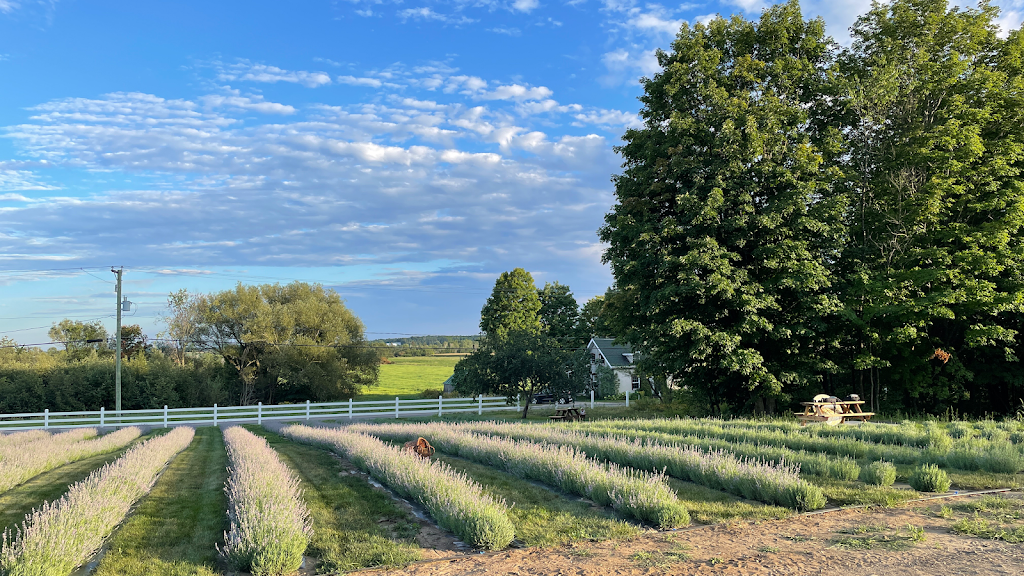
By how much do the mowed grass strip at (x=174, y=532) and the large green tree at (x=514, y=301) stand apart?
50342mm

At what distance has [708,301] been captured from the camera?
21.0 metres

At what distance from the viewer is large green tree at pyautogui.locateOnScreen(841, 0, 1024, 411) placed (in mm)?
19922

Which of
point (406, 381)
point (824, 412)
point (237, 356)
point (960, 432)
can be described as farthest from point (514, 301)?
point (960, 432)

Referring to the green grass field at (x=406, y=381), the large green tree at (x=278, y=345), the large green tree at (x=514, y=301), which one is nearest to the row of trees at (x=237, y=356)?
the large green tree at (x=278, y=345)

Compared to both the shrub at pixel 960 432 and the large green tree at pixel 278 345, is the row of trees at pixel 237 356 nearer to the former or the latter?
the large green tree at pixel 278 345

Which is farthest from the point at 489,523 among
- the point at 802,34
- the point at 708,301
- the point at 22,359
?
the point at 22,359

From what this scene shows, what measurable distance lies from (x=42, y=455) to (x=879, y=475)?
53.0 feet

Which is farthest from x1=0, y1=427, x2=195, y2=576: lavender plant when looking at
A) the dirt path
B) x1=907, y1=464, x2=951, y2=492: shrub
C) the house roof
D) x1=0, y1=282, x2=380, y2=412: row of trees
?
the house roof

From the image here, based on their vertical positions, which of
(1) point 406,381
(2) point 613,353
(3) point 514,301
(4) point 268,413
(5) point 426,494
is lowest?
(1) point 406,381

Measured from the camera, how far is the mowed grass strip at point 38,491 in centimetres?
783

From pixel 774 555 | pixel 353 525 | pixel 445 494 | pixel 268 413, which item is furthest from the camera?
pixel 268 413

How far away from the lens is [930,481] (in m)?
7.88

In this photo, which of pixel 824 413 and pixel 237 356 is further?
pixel 237 356

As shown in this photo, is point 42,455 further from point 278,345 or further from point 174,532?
point 278,345
